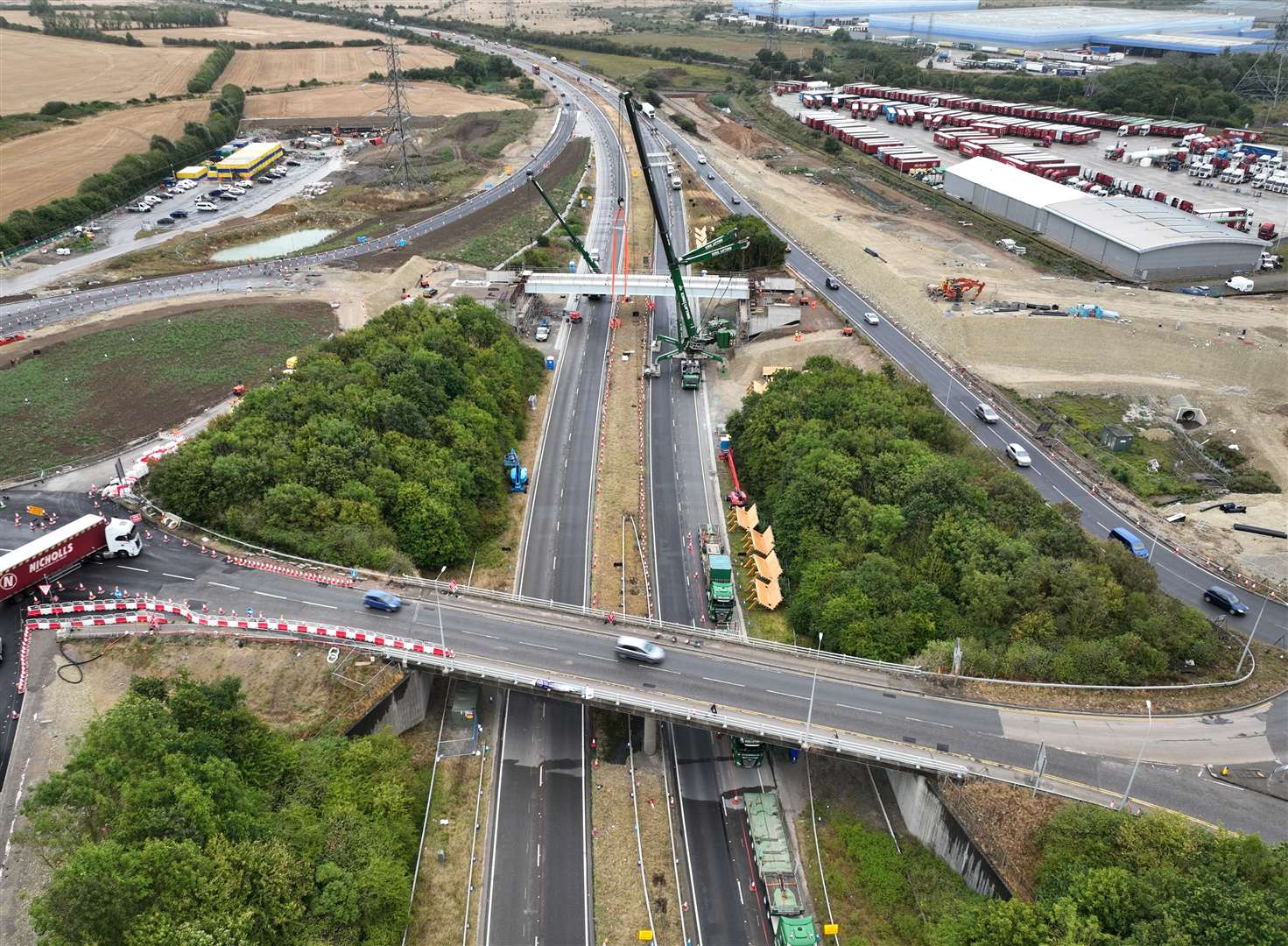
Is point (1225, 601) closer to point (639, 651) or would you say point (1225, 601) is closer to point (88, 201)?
point (639, 651)

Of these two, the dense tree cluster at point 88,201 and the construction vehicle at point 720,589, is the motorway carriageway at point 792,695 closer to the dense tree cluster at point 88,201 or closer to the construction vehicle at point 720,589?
the construction vehicle at point 720,589

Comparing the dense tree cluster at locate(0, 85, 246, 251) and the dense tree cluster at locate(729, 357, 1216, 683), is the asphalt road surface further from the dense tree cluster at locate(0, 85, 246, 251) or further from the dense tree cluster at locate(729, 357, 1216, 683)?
the dense tree cluster at locate(0, 85, 246, 251)

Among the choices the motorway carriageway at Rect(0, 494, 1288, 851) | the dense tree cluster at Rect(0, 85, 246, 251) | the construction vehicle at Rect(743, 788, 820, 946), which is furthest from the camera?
the dense tree cluster at Rect(0, 85, 246, 251)

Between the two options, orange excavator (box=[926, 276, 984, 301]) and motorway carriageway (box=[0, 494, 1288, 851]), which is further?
orange excavator (box=[926, 276, 984, 301])

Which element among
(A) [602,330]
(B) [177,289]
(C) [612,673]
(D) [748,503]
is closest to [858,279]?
(A) [602,330]

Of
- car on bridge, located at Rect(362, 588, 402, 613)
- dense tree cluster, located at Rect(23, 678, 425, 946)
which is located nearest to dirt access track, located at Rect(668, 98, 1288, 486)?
car on bridge, located at Rect(362, 588, 402, 613)

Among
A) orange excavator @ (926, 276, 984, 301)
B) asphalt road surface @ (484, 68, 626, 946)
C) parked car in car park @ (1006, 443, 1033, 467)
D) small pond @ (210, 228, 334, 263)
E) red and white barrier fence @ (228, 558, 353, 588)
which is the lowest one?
asphalt road surface @ (484, 68, 626, 946)
